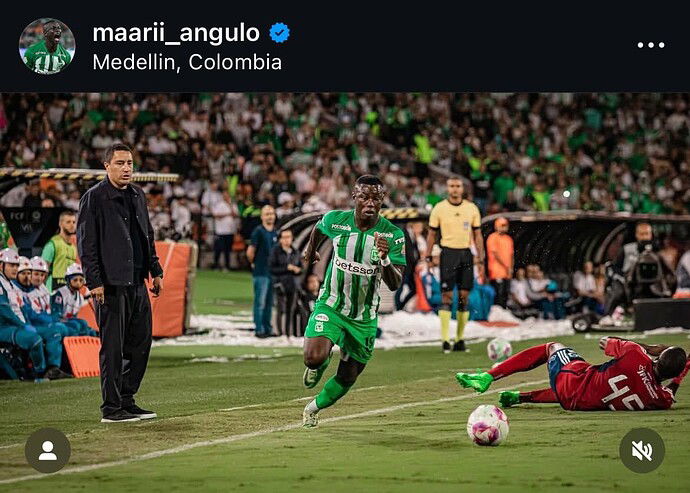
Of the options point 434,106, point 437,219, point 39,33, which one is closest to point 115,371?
point 39,33

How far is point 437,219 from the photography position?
46.3 ft

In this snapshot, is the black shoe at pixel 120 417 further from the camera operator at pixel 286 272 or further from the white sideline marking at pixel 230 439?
the camera operator at pixel 286 272

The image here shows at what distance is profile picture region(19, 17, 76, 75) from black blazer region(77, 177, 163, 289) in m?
1.59

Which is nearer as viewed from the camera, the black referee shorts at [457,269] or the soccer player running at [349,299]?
the soccer player running at [349,299]

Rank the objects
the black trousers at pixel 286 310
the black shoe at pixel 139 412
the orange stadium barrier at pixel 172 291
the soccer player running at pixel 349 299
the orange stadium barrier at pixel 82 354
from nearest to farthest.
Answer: the soccer player running at pixel 349 299 → the black shoe at pixel 139 412 → the orange stadium barrier at pixel 82 354 → the orange stadium barrier at pixel 172 291 → the black trousers at pixel 286 310

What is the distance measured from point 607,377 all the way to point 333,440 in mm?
2067

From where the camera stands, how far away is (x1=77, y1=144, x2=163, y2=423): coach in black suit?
8469 mm

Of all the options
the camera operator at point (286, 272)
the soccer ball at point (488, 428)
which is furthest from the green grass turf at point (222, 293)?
the soccer ball at point (488, 428)

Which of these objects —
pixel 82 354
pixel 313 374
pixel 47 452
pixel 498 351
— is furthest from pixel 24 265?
pixel 47 452

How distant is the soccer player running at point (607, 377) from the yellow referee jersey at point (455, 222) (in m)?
5.08

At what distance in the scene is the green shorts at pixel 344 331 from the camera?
26.4 ft

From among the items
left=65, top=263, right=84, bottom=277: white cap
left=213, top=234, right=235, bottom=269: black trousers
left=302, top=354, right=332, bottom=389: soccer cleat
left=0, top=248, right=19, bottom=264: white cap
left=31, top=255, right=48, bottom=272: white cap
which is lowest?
left=302, top=354, right=332, bottom=389: soccer cleat

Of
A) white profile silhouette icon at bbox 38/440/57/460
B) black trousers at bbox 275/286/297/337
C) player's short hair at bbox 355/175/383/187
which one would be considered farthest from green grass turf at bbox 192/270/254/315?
white profile silhouette icon at bbox 38/440/57/460

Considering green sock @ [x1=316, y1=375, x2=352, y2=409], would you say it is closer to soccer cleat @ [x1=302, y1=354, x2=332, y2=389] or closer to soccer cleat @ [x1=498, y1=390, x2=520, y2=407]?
soccer cleat @ [x1=302, y1=354, x2=332, y2=389]
